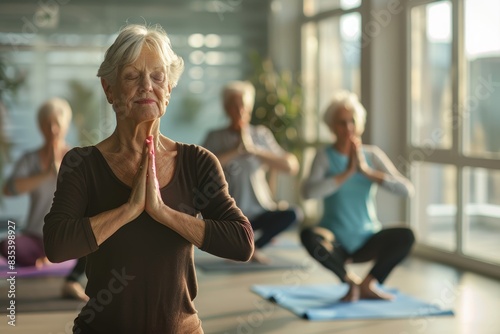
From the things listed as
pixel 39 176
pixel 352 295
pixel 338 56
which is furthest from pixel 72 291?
pixel 338 56

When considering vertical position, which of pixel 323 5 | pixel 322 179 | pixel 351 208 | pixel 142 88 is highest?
pixel 323 5

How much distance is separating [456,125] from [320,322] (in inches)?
98.0

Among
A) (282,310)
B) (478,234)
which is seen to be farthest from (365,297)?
(478,234)

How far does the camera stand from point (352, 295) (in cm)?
492

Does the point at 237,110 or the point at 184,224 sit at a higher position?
the point at 237,110

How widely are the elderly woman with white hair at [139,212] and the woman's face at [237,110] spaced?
4204 mm

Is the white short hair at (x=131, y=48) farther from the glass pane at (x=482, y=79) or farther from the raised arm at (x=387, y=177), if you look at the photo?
the glass pane at (x=482, y=79)

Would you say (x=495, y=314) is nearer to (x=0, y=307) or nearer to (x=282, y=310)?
(x=282, y=310)

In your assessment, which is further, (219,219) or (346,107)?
(346,107)

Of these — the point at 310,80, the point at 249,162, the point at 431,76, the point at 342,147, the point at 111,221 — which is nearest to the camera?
the point at 111,221

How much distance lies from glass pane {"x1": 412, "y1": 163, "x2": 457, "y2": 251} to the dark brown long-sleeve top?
4807mm

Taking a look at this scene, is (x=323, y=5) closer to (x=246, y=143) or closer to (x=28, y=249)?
(x=246, y=143)

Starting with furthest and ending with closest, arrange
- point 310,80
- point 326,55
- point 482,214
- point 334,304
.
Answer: point 310,80, point 326,55, point 482,214, point 334,304

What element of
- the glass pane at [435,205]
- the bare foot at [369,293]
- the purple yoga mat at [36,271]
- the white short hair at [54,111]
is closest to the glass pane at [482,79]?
the glass pane at [435,205]
